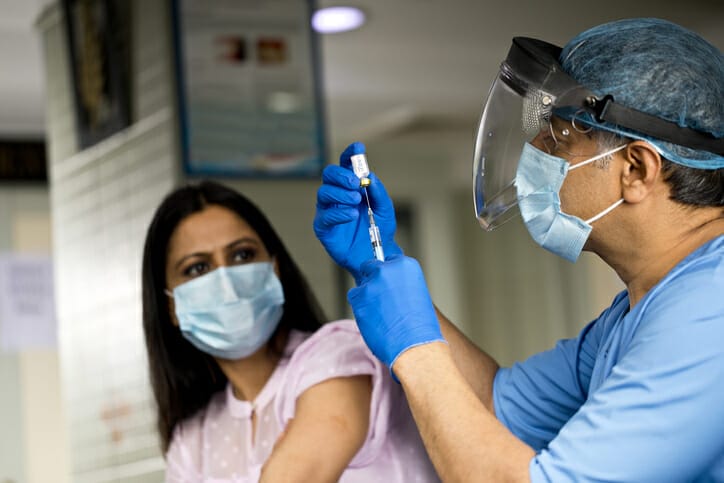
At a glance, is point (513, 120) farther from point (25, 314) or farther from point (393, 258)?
point (25, 314)

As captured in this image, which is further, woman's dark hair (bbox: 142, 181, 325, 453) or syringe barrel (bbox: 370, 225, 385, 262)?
woman's dark hair (bbox: 142, 181, 325, 453)

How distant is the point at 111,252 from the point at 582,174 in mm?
1938

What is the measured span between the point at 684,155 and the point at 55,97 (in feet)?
8.43

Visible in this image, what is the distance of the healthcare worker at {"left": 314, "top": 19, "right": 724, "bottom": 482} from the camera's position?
40.3 inches

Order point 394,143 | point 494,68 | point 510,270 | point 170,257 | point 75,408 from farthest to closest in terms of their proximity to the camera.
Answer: point 510,270, point 394,143, point 494,68, point 75,408, point 170,257

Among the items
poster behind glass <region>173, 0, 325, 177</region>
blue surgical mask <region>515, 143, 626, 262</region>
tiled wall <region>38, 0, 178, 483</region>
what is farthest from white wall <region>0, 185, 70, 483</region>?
blue surgical mask <region>515, 143, 626, 262</region>

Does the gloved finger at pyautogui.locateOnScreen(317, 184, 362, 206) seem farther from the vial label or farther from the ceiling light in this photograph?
the ceiling light

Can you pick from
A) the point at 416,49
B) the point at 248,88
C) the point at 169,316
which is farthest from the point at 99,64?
the point at 416,49

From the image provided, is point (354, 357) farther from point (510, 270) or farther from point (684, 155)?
point (510, 270)

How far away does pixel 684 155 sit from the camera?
44.2 inches

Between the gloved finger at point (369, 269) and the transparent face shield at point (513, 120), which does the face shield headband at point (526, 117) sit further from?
the gloved finger at point (369, 269)

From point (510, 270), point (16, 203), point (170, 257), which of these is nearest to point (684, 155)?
point (170, 257)

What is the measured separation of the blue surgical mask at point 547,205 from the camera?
1183mm

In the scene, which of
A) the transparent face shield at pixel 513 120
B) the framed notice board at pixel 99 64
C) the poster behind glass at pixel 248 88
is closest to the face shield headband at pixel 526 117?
the transparent face shield at pixel 513 120
